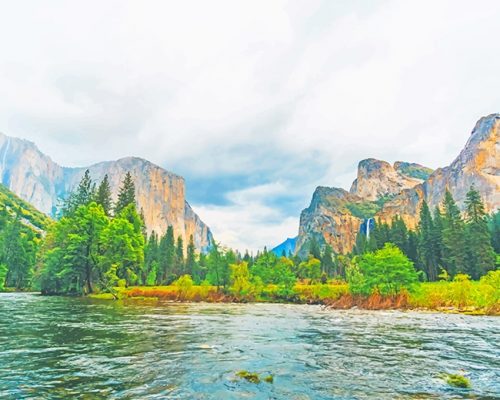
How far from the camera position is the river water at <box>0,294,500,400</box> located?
368 inches

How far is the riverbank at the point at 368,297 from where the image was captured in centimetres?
3688

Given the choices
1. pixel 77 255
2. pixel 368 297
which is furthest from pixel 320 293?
pixel 77 255

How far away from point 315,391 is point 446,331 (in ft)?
55.0

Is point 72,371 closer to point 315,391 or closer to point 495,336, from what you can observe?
point 315,391

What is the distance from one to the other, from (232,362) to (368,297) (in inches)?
1525

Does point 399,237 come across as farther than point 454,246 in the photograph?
Yes

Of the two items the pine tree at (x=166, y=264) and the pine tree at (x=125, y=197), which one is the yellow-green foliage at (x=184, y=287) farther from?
the pine tree at (x=166, y=264)

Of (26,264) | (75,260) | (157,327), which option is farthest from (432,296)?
(26,264)

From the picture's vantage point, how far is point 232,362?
13.0m

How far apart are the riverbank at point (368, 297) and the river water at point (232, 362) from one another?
17720mm

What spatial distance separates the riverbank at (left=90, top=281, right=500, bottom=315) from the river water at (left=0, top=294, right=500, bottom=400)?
58.1 ft

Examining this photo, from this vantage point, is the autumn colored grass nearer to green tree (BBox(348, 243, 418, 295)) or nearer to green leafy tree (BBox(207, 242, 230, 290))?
green tree (BBox(348, 243, 418, 295))

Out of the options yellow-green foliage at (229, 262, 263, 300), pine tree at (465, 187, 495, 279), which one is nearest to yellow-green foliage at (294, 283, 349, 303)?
yellow-green foliage at (229, 262, 263, 300)

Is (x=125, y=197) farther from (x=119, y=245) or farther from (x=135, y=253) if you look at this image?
(x=119, y=245)
